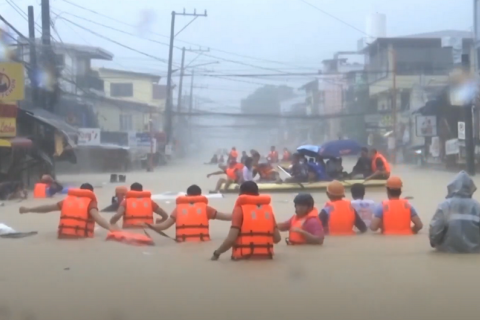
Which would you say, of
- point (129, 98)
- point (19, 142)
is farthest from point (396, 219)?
point (129, 98)

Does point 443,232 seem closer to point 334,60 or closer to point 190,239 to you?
point 190,239

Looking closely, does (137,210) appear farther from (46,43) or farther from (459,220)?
(46,43)

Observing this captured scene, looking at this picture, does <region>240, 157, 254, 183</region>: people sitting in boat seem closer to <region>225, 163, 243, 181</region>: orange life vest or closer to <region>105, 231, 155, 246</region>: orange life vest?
<region>225, 163, 243, 181</region>: orange life vest

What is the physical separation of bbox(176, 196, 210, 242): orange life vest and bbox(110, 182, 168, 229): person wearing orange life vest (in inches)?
57.6

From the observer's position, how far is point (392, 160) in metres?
49.0

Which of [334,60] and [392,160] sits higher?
[334,60]

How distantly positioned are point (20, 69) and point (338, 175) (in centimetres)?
1010

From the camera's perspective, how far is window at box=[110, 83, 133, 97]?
64.3 meters

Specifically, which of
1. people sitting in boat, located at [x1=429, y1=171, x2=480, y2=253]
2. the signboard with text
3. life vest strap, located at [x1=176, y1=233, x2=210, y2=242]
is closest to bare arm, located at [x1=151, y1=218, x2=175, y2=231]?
life vest strap, located at [x1=176, y1=233, x2=210, y2=242]

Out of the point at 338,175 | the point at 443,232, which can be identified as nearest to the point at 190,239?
the point at 443,232

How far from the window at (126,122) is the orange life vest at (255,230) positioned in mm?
52794

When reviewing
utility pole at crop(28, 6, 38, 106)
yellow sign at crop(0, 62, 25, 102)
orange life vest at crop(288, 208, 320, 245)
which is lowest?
orange life vest at crop(288, 208, 320, 245)

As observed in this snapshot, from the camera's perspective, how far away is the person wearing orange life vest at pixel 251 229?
33.5ft

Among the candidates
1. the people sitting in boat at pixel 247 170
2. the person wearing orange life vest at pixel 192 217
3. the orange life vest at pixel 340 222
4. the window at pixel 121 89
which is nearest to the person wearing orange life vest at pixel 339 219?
the orange life vest at pixel 340 222
